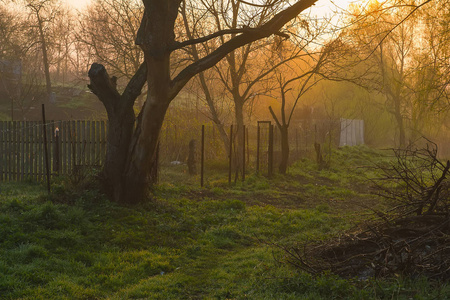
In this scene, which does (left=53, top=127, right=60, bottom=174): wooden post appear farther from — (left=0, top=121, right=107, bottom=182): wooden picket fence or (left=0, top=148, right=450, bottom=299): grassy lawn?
(left=0, top=148, right=450, bottom=299): grassy lawn

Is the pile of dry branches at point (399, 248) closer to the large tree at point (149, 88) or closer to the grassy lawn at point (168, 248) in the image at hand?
the grassy lawn at point (168, 248)

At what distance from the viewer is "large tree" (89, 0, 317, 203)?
31.9ft

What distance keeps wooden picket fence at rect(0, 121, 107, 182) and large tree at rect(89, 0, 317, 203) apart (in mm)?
1426

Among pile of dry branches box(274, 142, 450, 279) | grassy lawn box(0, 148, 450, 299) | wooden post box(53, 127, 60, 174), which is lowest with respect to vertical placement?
grassy lawn box(0, 148, 450, 299)

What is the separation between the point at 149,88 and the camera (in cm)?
988

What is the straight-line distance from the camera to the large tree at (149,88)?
9.72 m

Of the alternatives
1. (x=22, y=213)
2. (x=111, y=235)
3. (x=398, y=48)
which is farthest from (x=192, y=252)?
(x=398, y=48)

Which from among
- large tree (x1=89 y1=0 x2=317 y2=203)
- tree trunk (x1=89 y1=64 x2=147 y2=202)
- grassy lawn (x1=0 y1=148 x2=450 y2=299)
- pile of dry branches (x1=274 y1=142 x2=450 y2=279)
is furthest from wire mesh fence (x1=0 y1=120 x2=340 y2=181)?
pile of dry branches (x1=274 y1=142 x2=450 y2=279)

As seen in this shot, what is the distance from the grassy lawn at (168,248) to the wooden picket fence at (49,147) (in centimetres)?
107

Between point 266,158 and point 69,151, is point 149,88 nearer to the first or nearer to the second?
point 69,151

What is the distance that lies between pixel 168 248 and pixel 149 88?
3.70m

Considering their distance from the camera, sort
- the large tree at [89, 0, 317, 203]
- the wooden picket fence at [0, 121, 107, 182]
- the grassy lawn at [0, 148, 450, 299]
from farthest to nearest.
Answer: the wooden picket fence at [0, 121, 107, 182] → the large tree at [89, 0, 317, 203] → the grassy lawn at [0, 148, 450, 299]

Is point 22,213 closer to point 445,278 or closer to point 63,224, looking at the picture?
point 63,224

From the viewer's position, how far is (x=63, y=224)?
7785mm
